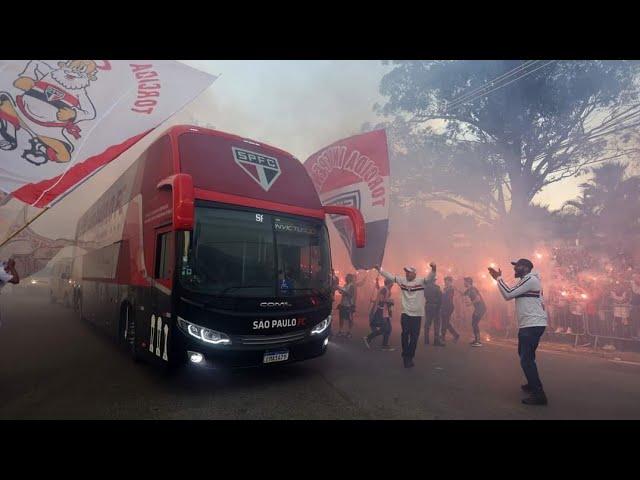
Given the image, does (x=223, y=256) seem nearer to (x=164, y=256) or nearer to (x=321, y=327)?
(x=164, y=256)

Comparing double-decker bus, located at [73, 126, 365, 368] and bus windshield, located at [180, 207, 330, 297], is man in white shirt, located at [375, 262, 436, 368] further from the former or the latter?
bus windshield, located at [180, 207, 330, 297]

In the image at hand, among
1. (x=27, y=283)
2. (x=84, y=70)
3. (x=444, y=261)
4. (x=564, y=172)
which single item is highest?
(x=564, y=172)

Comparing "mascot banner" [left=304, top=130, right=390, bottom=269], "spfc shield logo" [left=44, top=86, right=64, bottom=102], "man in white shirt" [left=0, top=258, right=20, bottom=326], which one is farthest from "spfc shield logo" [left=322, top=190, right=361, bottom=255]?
"man in white shirt" [left=0, top=258, right=20, bottom=326]

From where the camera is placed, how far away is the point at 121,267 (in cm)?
661

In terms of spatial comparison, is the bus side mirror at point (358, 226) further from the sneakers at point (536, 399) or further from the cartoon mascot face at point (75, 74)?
the cartoon mascot face at point (75, 74)

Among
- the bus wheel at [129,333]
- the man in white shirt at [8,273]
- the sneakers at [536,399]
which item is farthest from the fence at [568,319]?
the man in white shirt at [8,273]

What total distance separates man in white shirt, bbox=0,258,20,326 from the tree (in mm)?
15237

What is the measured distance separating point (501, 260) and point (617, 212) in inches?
162

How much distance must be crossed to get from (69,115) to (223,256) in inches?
156

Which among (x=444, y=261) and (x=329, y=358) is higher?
(x=444, y=261)

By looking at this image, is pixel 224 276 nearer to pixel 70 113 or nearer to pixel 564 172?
pixel 70 113

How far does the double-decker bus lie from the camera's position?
4.32 meters

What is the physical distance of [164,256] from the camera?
4.79 metres

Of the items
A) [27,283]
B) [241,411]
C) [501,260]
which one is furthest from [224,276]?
[27,283]
